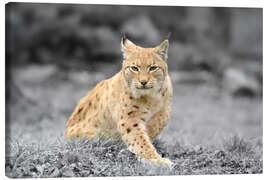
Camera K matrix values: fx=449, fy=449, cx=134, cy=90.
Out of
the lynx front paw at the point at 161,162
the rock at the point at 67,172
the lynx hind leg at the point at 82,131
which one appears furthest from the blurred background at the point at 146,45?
the rock at the point at 67,172

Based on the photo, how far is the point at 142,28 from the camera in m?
12.4

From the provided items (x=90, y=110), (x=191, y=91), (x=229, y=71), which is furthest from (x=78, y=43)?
(x=90, y=110)

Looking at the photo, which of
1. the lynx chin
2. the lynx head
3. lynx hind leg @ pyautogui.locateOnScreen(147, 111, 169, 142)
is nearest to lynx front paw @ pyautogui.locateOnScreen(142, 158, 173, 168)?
the lynx chin

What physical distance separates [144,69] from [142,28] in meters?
7.15

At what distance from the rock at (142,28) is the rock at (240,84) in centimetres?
228

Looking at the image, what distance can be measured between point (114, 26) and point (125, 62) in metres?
6.96

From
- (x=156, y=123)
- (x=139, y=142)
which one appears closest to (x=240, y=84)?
(x=156, y=123)

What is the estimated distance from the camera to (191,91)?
40.1ft

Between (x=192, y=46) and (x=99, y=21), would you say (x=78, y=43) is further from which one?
(x=192, y=46)

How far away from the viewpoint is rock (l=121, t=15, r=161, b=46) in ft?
40.5

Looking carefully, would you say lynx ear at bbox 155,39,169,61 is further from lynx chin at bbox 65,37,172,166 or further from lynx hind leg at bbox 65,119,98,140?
lynx hind leg at bbox 65,119,98,140

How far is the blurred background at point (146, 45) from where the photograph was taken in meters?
11.5

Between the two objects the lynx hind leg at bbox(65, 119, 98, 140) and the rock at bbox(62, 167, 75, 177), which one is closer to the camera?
the rock at bbox(62, 167, 75, 177)

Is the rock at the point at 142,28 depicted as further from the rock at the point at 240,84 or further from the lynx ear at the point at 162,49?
the lynx ear at the point at 162,49
